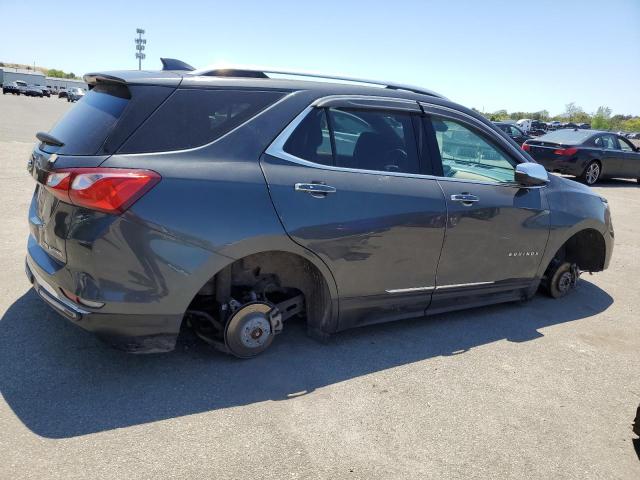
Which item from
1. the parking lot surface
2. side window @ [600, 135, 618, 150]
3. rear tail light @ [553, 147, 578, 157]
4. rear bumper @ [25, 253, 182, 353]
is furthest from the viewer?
side window @ [600, 135, 618, 150]

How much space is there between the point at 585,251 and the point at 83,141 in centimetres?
469

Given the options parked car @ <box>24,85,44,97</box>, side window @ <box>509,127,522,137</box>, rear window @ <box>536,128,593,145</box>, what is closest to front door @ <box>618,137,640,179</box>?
rear window @ <box>536,128,593,145</box>

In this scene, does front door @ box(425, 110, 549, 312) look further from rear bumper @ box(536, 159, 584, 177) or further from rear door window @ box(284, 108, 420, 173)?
rear bumper @ box(536, 159, 584, 177)

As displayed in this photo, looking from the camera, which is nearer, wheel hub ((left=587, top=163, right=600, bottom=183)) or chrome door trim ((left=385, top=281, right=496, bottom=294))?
chrome door trim ((left=385, top=281, right=496, bottom=294))

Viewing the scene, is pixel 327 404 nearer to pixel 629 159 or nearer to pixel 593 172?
pixel 593 172

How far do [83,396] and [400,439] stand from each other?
172 centimetres

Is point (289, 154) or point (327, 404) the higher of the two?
point (289, 154)

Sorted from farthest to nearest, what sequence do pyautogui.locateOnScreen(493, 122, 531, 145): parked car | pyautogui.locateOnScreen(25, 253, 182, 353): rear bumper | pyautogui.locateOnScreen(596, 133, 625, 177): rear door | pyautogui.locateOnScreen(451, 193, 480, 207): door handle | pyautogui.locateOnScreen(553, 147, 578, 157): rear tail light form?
1. pyautogui.locateOnScreen(493, 122, 531, 145): parked car
2. pyautogui.locateOnScreen(596, 133, 625, 177): rear door
3. pyautogui.locateOnScreen(553, 147, 578, 157): rear tail light
4. pyautogui.locateOnScreen(451, 193, 480, 207): door handle
5. pyautogui.locateOnScreen(25, 253, 182, 353): rear bumper

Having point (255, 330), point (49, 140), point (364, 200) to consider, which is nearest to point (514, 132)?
point (364, 200)

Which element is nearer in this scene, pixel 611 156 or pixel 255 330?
pixel 255 330

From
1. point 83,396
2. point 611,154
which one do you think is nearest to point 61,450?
point 83,396

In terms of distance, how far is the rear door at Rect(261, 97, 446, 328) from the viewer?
10.7 feet

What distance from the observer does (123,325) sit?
2.87 meters

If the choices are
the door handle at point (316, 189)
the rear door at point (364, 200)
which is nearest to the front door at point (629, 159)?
the rear door at point (364, 200)
